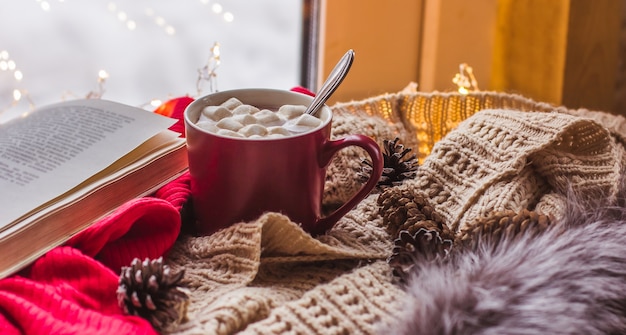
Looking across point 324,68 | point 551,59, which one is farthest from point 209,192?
point 551,59

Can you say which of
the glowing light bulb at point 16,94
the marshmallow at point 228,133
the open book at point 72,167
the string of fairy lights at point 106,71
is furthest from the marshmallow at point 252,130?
the glowing light bulb at point 16,94

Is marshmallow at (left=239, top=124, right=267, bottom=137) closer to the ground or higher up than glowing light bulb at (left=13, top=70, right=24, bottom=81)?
higher up

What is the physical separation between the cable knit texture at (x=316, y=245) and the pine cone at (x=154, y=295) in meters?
0.01

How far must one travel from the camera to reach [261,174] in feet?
1.83

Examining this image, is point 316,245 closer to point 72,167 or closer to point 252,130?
point 252,130

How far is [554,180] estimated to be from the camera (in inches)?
25.5

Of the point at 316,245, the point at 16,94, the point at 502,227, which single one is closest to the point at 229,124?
the point at 316,245

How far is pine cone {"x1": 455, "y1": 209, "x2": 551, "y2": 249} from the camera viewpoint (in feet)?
1.79

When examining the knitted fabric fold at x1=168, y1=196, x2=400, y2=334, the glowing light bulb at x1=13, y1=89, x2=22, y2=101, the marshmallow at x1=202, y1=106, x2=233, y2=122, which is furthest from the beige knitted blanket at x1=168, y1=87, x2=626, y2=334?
the glowing light bulb at x1=13, y1=89, x2=22, y2=101

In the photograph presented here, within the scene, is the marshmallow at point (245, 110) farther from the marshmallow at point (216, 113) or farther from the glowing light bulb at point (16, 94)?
the glowing light bulb at point (16, 94)

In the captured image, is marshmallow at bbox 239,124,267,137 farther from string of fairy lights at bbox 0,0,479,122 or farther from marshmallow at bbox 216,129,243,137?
string of fairy lights at bbox 0,0,479,122

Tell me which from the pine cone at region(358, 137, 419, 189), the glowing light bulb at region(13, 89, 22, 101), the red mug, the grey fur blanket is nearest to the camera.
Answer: the grey fur blanket

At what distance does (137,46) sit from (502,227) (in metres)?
0.73

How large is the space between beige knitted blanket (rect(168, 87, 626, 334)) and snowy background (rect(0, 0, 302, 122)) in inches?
15.1
